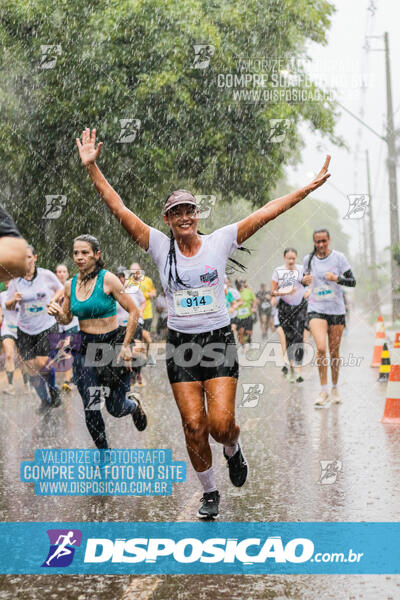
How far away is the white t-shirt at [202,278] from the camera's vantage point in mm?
5664

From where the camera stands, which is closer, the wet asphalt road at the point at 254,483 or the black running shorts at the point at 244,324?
the wet asphalt road at the point at 254,483

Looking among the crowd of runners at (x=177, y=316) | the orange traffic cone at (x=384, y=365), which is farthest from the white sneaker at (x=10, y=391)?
the orange traffic cone at (x=384, y=365)

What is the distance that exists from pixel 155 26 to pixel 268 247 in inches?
3225

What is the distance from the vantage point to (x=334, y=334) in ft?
36.2

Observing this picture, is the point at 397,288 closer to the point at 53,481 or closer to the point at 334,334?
the point at 334,334

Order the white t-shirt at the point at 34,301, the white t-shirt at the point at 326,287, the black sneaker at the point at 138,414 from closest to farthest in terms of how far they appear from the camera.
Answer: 1. the black sneaker at the point at 138,414
2. the white t-shirt at the point at 34,301
3. the white t-shirt at the point at 326,287

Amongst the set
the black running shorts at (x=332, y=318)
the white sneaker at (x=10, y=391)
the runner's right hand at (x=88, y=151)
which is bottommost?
the white sneaker at (x=10, y=391)

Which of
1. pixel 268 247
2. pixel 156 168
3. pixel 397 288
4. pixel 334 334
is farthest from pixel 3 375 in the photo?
pixel 268 247

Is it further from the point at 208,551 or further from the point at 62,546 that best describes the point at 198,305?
the point at 62,546

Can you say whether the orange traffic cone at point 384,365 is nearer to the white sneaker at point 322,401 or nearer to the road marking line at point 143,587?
the white sneaker at point 322,401

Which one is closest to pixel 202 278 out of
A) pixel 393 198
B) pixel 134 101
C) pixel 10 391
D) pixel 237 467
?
pixel 237 467

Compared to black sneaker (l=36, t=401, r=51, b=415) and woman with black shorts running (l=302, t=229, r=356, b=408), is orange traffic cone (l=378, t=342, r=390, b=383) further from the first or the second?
black sneaker (l=36, t=401, r=51, b=415)

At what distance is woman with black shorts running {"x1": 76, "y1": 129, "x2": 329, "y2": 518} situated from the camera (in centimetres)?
565

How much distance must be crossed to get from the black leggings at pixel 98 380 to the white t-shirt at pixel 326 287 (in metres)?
4.07
